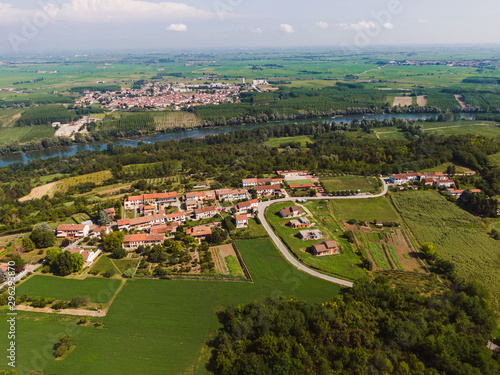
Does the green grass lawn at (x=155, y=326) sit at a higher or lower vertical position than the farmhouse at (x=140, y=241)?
lower

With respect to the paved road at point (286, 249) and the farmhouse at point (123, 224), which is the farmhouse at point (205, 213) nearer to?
the paved road at point (286, 249)

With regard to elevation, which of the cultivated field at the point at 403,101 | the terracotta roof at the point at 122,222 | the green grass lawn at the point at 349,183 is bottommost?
the terracotta roof at the point at 122,222

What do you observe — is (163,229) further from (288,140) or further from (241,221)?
(288,140)

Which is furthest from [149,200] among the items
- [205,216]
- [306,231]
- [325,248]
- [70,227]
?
[325,248]

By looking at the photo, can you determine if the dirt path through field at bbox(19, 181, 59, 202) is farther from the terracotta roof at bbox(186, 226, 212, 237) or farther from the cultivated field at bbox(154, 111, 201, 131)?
the cultivated field at bbox(154, 111, 201, 131)

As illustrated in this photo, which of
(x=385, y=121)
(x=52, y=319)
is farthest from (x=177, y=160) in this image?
(x=385, y=121)

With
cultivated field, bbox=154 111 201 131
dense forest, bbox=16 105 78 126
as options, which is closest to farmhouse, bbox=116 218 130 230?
cultivated field, bbox=154 111 201 131

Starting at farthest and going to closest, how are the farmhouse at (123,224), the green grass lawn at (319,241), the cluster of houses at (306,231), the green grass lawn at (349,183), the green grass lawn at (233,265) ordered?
the green grass lawn at (349,183), the farmhouse at (123,224), the cluster of houses at (306,231), the green grass lawn at (319,241), the green grass lawn at (233,265)

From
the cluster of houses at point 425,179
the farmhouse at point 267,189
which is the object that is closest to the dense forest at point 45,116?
the farmhouse at point 267,189
